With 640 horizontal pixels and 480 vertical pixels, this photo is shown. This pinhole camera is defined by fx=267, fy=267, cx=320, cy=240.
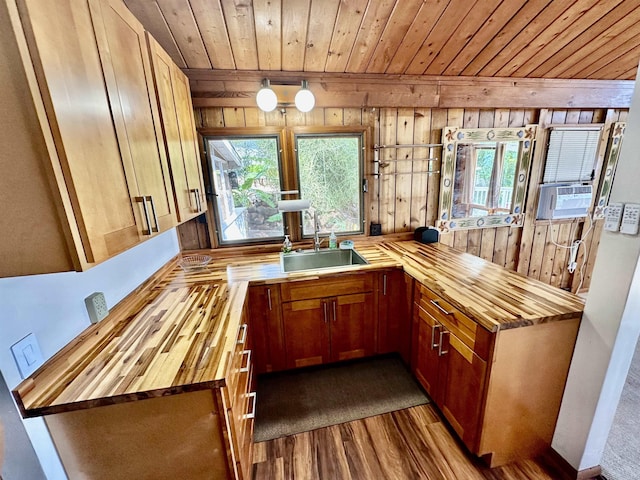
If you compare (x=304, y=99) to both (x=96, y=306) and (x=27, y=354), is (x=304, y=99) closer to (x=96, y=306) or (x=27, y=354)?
(x=96, y=306)

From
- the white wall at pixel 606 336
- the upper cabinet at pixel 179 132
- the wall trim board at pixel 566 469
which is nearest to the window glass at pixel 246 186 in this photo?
the upper cabinet at pixel 179 132

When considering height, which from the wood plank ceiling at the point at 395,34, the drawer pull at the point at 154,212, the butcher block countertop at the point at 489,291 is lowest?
the butcher block countertop at the point at 489,291

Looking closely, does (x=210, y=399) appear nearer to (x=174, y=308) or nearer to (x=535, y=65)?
(x=174, y=308)

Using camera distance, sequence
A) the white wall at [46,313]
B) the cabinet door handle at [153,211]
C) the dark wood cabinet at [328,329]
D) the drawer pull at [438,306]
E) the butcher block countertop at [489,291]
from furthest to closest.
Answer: the dark wood cabinet at [328,329], the drawer pull at [438,306], the butcher block countertop at [489,291], the cabinet door handle at [153,211], the white wall at [46,313]

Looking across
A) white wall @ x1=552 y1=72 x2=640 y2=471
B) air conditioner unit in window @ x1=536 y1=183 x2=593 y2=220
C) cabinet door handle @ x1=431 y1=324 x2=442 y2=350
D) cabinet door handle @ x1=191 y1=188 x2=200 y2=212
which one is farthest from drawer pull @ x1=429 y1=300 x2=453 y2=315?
air conditioner unit in window @ x1=536 y1=183 x2=593 y2=220

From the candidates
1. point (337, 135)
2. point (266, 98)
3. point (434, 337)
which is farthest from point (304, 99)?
point (434, 337)

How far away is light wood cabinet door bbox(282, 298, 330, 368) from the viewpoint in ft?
6.55

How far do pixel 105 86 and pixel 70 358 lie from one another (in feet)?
3.43

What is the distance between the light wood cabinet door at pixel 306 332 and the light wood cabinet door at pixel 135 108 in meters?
1.07

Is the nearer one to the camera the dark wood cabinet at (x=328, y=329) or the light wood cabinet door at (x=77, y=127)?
the light wood cabinet door at (x=77, y=127)

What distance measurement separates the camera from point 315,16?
1.69m

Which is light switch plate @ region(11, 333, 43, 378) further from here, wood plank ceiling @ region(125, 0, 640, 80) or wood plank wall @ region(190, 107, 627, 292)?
wood plank ceiling @ region(125, 0, 640, 80)

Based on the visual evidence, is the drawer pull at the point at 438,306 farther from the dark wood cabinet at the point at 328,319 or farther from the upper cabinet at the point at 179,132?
the upper cabinet at the point at 179,132

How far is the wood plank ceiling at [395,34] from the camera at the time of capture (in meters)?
1.64
